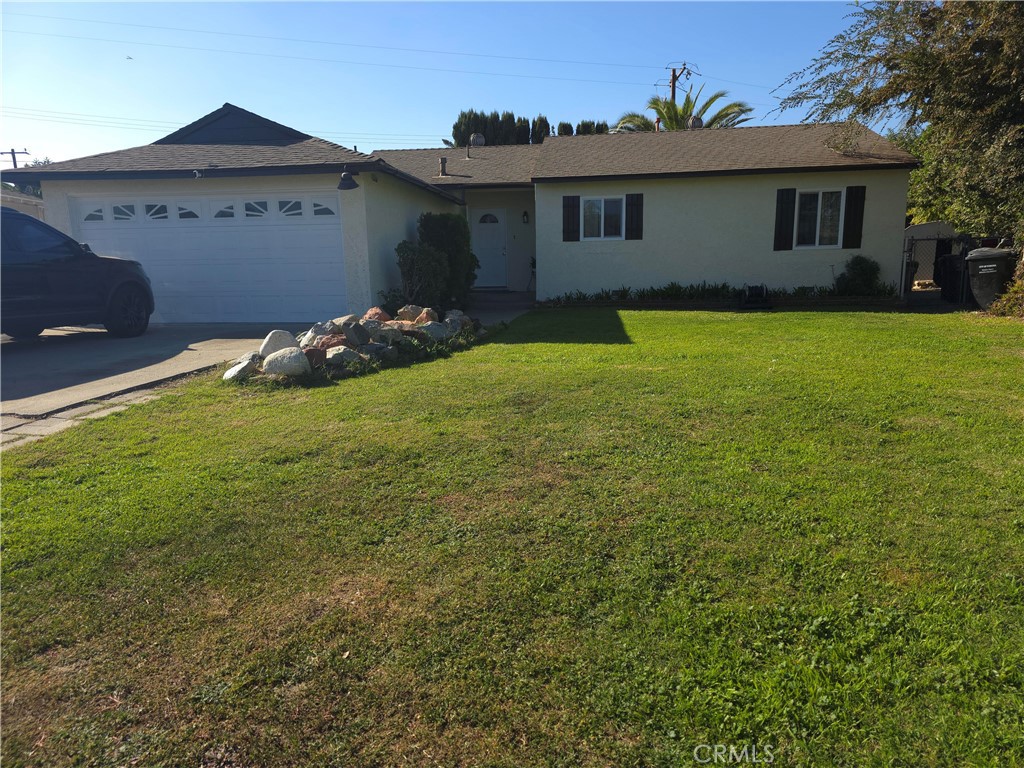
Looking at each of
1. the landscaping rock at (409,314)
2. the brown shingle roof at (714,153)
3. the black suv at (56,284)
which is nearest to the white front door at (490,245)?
the brown shingle roof at (714,153)

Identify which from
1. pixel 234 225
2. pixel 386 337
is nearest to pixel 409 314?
pixel 386 337

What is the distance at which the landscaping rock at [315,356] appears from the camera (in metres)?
7.20

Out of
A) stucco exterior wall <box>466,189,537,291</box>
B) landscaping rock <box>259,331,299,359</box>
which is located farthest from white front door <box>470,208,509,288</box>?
landscaping rock <box>259,331,299,359</box>

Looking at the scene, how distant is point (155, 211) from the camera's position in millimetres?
12281

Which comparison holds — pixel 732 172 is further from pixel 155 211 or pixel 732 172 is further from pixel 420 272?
pixel 155 211

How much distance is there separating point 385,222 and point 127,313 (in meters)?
4.96

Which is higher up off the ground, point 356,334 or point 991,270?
point 991,270

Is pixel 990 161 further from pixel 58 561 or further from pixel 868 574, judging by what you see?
pixel 58 561

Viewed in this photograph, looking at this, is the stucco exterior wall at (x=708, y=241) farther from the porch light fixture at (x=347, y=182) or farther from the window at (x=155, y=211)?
the window at (x=155, y=211)

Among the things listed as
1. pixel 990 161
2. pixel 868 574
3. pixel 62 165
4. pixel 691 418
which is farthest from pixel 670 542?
pixel 62 165

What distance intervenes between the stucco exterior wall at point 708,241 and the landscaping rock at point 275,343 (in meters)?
8.73

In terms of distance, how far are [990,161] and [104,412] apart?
14579 millimetres

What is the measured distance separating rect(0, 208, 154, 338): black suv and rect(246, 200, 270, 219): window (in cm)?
243

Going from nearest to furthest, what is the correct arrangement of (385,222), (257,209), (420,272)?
(257,209)
(420,272)
(385,222)
